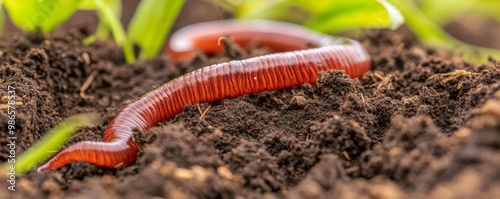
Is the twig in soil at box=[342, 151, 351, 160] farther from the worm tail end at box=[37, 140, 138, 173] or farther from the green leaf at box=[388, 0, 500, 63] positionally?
the green leaf at box=[388, 0, 500, 63]

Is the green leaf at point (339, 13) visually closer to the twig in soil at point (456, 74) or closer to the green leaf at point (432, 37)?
the green leaf at point (432, 37)

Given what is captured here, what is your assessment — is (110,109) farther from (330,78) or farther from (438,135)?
(438,135)

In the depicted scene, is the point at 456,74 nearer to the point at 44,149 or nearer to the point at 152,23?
the point at 44,149

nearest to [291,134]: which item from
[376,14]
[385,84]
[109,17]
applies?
[385,84]

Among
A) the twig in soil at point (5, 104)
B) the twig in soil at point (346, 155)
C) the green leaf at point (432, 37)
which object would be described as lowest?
the twig in soil at point (346, 155)

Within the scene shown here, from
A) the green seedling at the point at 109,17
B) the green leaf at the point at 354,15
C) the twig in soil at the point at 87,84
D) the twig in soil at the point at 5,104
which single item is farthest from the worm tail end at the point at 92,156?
the green leaf at the point at 354,15

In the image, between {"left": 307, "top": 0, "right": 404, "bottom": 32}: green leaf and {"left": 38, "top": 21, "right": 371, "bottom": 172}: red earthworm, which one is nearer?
{"left": 38, "top": 21, "right": 371, "bottom": 172}: red earthworm

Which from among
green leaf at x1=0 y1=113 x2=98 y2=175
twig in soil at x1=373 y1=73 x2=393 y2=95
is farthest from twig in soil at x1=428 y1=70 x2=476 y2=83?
green leaf at x1=0 y1=113 x2=98 y2=175
